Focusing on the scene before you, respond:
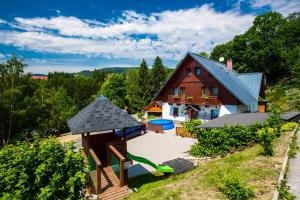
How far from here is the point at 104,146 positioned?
12.5m

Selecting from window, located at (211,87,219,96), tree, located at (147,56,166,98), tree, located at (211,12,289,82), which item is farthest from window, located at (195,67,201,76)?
tree, located at (211,12,289,82)

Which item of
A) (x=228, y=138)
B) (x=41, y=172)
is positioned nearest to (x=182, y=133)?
(x=228, y=138)

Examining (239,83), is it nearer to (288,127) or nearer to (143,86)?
(288,127)

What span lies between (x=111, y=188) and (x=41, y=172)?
4967 millimetres

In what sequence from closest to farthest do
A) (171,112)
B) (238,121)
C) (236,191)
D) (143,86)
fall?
(236,191) < (238,121) < (171,112) < (143,86)

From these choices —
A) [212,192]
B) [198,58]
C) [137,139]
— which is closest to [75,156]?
[212,192]

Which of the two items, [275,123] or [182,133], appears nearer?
[275,123]

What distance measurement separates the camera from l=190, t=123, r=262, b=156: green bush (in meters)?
14.6

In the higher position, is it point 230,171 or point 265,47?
point 265,47

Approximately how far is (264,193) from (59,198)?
6.72m

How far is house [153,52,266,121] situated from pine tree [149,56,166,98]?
49.1ft

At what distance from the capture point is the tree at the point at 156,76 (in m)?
48.9

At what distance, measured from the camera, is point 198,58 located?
28031 mm

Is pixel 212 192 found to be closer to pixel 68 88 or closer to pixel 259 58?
pixel 259 58
